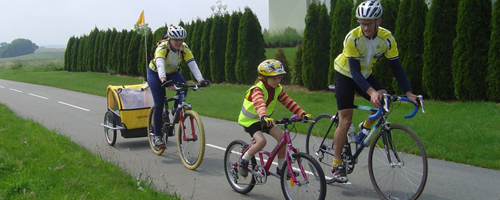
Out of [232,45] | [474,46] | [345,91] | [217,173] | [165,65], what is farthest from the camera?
[232,45]

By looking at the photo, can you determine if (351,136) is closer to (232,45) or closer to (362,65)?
(362,65)

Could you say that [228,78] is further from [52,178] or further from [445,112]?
[52,178]

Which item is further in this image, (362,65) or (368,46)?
(362,65)

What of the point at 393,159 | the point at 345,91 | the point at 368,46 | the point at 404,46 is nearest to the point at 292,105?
the point at 345,91

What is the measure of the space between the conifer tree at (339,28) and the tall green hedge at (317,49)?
2.67 feet

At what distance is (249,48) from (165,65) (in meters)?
13.4

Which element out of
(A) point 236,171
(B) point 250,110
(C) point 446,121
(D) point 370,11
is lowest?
(C) point 446,121

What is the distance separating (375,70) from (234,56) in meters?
9.13

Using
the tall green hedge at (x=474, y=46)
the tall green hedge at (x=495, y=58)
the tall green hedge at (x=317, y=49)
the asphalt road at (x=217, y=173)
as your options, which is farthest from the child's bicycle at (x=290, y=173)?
the tall green hedge at (x=317, y=49)

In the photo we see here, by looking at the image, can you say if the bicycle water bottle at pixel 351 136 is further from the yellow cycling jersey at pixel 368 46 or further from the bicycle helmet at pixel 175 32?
the bicycle helmet at pixel 175 32

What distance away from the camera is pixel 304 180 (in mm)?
4727

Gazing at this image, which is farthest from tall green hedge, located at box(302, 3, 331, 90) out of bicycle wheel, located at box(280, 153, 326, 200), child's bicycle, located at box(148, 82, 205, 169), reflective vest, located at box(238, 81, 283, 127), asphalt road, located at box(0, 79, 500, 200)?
bicycle wheel, located at box(280, 153, 326, 200)

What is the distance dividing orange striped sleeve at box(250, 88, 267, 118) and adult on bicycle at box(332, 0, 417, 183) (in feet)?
3.14

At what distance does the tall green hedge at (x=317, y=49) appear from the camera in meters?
16.6
